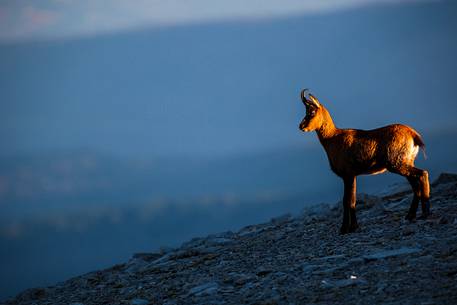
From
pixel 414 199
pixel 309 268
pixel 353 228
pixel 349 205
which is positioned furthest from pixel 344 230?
pixel 309 268

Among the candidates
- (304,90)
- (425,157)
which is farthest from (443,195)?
(304,90)

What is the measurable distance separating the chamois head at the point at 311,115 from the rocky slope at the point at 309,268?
264 centimetres

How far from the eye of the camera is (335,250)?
54.7 ft

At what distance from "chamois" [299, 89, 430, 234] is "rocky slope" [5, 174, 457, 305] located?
0.71m

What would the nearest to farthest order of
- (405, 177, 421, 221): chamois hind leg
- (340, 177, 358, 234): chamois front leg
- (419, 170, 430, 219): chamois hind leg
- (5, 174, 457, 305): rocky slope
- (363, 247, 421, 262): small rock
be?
(5, 174, 457, 305): rocky slope, (363, 247, 421, 262): small rock, (419, 170, 430, 219): chamois hind leg, (405, 177, 421, 221): chamois hind leg, (340, 177, 358, 234): chamois front leg

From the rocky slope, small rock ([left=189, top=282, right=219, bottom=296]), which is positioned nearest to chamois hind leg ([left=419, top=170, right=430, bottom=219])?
the rocky slope

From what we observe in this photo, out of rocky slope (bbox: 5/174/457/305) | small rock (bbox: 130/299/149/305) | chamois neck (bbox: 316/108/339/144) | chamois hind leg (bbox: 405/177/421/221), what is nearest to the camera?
rocky slope (bbox: 5/174/457/305)

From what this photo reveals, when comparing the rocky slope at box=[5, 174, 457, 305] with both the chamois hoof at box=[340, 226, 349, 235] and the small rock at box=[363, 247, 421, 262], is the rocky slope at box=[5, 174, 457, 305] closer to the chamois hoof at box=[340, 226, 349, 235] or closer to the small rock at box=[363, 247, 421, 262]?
the small rock at box=[363, 247, 421, 262]

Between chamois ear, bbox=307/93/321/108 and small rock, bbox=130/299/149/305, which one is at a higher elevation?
chamois ear, bbox=307/93/321/108

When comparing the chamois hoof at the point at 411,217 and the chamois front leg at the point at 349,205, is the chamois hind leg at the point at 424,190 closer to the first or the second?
the chamois hoof at the point at 411,217

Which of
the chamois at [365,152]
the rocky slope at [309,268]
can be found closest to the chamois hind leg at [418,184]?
the chamois at [365,152]

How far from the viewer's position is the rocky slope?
13.4 meters

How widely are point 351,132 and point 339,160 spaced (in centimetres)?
77

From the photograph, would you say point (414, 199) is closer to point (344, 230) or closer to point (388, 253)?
point (344, 230)
